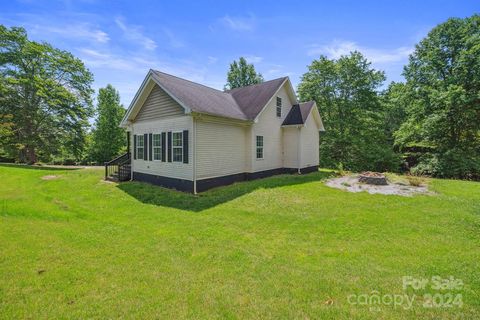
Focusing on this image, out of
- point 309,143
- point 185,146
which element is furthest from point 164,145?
point 309,143

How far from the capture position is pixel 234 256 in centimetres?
445

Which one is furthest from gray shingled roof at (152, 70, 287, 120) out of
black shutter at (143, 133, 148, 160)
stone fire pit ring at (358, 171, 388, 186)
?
stone fire pit ring at (358, 171, 388, 186)

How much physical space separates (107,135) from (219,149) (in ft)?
78.1

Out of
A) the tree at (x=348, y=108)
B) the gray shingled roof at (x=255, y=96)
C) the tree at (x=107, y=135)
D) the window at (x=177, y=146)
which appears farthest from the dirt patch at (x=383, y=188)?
the tree at (x=107, y=135)

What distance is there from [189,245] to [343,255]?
127 inches

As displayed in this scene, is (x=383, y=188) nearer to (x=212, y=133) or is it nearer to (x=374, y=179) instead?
(x=374, y=179)

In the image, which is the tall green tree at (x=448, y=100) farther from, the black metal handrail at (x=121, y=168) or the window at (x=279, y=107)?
the black metal handrail at (x=121, y=168)

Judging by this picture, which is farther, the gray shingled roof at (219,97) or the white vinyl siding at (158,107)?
the white vinyl siding at (158,107)

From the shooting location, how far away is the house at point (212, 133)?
34.4 feet

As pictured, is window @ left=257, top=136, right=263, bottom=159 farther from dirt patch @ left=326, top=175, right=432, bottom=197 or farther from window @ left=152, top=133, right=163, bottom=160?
window @ left=152, top=133, right=163, bottom=160

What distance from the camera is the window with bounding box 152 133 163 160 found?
38.9 feet

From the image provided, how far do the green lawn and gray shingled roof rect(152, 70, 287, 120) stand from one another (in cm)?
470

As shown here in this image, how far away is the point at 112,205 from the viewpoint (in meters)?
8.56

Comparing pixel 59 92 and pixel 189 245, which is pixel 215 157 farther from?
pixel 59 92
